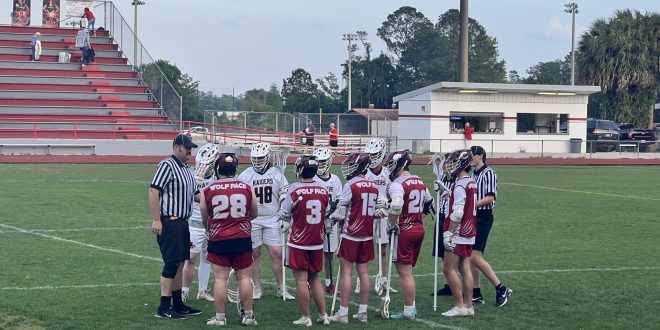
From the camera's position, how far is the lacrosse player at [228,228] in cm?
986

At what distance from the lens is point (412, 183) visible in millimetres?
10617

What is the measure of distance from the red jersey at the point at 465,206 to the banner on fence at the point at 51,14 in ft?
141

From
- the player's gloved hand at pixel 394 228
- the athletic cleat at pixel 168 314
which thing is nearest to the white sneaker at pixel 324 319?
the player's gloved hand at pixel 394 228

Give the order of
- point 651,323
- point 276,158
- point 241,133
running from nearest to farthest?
point 651,323
point 276,158
point 241,133

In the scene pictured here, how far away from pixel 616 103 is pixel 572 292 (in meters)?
50.3

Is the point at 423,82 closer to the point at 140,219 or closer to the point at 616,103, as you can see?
the point at 616,103

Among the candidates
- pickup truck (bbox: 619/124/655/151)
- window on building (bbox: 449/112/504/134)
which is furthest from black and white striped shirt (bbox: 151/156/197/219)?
pickup truck (bbox: 619/124/655/151)

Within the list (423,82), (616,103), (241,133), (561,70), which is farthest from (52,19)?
(561,70)

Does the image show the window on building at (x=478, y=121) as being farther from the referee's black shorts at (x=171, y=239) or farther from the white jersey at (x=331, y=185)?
the referee's black shorts at (x=171, y=239)

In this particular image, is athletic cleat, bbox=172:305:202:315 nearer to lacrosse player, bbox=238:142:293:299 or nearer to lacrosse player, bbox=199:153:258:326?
lacrosse player, bbox=199:153:258:326

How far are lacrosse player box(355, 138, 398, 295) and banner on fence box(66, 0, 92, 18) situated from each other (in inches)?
1616

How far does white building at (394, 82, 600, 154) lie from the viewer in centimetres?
4834

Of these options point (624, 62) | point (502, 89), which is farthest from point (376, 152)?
point (624, 62)

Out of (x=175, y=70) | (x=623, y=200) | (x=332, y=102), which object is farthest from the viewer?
(x=332, y=102)
